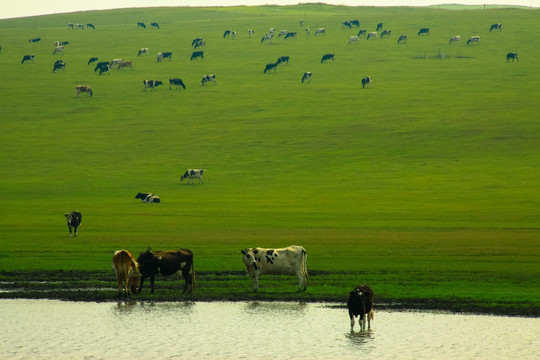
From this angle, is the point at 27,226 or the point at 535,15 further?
the point at 535,15

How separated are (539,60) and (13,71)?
63117 mm

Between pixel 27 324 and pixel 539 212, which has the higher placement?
pixel 539 212

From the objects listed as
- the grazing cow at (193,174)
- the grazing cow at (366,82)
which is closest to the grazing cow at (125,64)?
the grazing cow at (366,82)

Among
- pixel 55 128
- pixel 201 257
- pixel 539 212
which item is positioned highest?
pixel 55 128

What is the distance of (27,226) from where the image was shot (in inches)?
Result: 1518

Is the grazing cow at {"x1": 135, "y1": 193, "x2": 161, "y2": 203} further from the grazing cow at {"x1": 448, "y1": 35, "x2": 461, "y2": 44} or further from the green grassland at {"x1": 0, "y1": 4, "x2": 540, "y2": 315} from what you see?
the grazing cow at {"x1": 448, "y1": 35, "x2": 461, "y2": 44}

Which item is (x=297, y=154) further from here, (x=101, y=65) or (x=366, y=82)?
(x=101, y=65)

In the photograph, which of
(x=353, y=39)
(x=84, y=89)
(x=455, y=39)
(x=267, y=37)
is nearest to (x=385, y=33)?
(x=353, y=39)

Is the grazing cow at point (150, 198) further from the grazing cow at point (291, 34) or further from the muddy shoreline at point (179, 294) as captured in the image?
the grazing cow at point (291, 34)

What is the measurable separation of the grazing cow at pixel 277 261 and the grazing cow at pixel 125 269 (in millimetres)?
2954

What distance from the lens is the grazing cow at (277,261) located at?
75.8 feet

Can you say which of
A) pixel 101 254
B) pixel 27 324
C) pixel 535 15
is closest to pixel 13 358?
pixel 27 324

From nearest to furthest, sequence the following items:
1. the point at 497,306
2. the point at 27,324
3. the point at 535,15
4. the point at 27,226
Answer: the point at 27,324, the point at 497,306, the point at 27,226, the point at 535,15

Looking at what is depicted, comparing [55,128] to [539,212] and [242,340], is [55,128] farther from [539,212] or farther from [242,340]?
[242,340]
